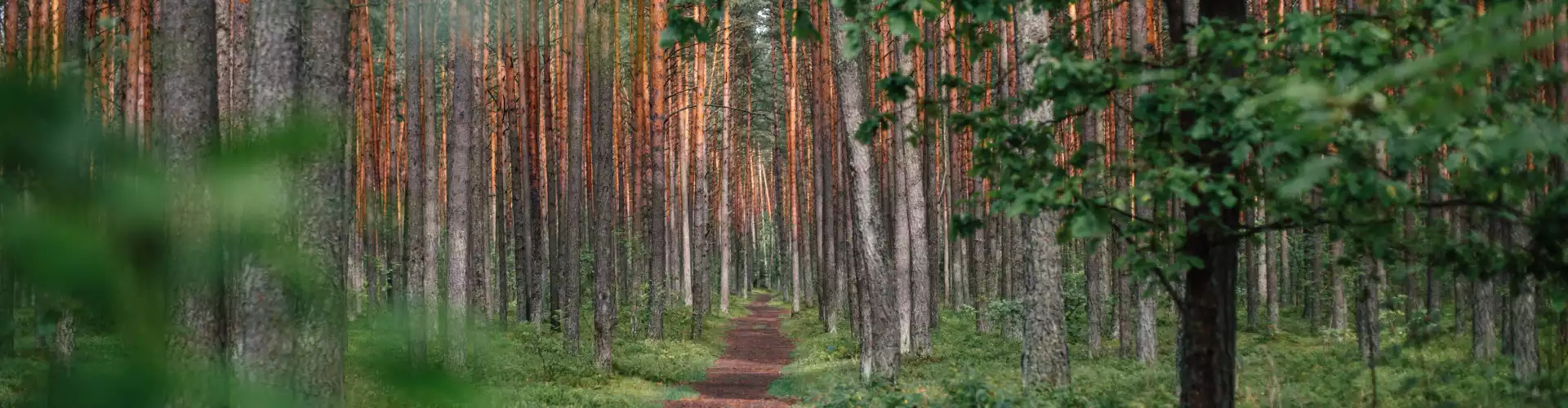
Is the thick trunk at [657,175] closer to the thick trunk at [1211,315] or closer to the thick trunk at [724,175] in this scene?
the thick trunk at [724,175]

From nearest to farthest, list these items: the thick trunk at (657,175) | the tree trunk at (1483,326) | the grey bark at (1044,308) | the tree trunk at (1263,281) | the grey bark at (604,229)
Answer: the grey bark at (1044,308) < the tree trunk at (1483,326) < the grey bark at (604,229) < the thick trunk at (657,175) < the tree trunk at (1263,281)

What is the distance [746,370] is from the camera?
18984 millimetres

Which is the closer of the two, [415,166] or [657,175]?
[415,166]

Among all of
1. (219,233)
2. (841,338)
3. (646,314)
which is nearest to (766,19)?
(646,314)

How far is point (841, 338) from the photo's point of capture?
22531 millimetres

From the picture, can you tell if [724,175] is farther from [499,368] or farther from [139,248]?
[139,248]

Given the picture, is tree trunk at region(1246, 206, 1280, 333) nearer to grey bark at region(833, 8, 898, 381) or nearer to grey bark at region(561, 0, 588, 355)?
grey bark at region(833, 8, 898, 381)

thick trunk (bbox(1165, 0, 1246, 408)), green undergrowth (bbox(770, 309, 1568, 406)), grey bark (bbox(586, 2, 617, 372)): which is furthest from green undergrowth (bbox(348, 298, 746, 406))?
thick trunk (bbox(1165, 0, 1246, 408))

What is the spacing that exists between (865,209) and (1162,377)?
4.58 metres

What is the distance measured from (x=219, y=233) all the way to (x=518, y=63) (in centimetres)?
2691

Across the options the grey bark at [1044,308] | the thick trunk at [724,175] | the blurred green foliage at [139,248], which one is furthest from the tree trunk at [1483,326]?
the thick trunk at [724,175]

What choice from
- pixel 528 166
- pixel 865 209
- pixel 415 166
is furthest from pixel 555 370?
pixel 528 166

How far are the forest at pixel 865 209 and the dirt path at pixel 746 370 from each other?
14 cm

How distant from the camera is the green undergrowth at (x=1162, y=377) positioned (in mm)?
8062
